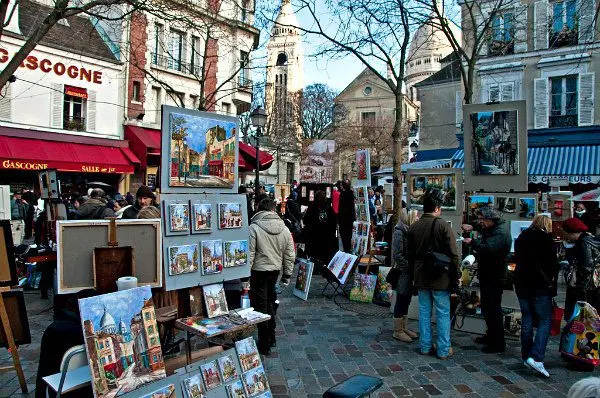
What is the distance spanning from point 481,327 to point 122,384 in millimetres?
5149

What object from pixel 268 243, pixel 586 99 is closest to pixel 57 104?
pixel 268 243

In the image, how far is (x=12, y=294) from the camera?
173 inches

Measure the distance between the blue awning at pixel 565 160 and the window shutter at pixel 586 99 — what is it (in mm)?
1124

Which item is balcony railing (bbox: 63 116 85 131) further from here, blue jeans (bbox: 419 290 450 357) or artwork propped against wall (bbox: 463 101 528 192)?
blue jeans (bbox: 419 290 450 357)

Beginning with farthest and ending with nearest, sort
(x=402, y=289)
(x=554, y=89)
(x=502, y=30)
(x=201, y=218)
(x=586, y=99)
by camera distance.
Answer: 1. (x=554, y=89)
2. (x=586, y=99)
3. (x=502, y=30)
4. (x=402, y=289)
5. (x=201, y=218)

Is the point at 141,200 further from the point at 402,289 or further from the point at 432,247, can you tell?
the point at 432,247

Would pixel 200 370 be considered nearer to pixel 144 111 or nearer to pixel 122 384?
pixel 122 384

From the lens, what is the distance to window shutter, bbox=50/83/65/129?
57.6 ft

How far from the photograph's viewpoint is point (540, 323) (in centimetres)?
496

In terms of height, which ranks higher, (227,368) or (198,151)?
(198,151)

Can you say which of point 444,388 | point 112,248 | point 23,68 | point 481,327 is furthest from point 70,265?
point 23,68

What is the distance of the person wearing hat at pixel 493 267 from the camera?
5438 mm

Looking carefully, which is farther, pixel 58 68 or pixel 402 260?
pixel 58 68

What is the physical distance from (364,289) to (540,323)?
352 centimetres
